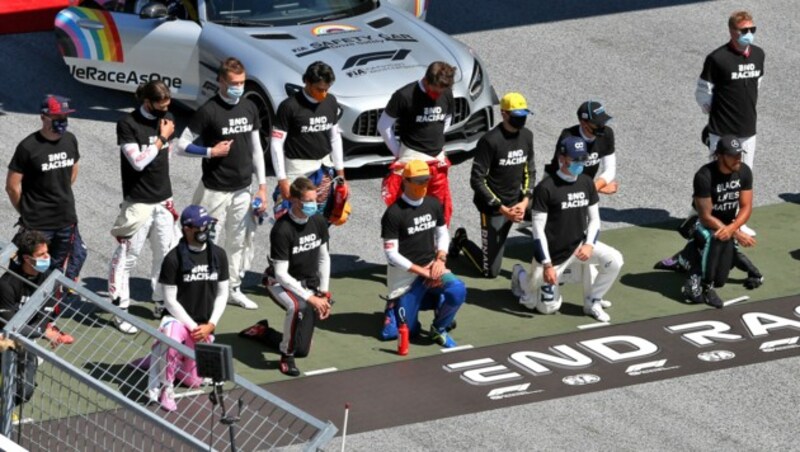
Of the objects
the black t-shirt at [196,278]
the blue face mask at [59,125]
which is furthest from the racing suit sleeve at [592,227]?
the blue face mask at [59,125]

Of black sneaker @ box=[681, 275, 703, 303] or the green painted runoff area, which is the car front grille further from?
black sneaker @ box=[681, 275, 703, 303]

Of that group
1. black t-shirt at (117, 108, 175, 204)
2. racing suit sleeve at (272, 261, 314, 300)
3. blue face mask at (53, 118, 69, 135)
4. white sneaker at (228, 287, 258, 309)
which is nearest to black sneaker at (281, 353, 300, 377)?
racing suit sleeve at (272, 261, 314, 300)

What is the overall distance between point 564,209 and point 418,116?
1629 mm

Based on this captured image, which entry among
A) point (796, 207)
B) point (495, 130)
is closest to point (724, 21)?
point (796, 207)

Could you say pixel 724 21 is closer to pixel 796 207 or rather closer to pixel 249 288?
pixel 796 207

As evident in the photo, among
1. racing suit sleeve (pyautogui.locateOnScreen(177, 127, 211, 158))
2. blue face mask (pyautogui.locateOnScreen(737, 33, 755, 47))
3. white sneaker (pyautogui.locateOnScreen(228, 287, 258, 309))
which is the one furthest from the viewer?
blue face mask (pyautogui.locateOnScreen(737, 33, 755, 47))

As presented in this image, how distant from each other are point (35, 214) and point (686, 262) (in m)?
5.39

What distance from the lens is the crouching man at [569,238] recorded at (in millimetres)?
13820

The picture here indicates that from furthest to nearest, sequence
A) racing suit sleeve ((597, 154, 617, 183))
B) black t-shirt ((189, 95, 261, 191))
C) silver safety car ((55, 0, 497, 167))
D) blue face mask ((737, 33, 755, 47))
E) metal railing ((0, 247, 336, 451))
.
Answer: silver safety car ((55, 0, 497, 167)), blue face mask ((737, 33, 755, 47)), racing suit sleeve ((597, 154, 617, 183)), black t-shirt ((189, 95, 261, 191)), metal railing ((0, 247, 336, 451))

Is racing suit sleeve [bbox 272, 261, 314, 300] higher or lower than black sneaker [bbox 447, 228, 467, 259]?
higher

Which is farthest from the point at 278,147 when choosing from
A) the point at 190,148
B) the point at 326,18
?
the point at 326,18

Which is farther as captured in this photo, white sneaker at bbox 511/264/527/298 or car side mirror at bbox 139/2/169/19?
car side mirror at bbox 139/2/169/19

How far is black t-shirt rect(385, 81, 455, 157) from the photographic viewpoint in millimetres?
14672

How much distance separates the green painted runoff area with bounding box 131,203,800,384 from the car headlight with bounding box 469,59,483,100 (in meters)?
1.73
